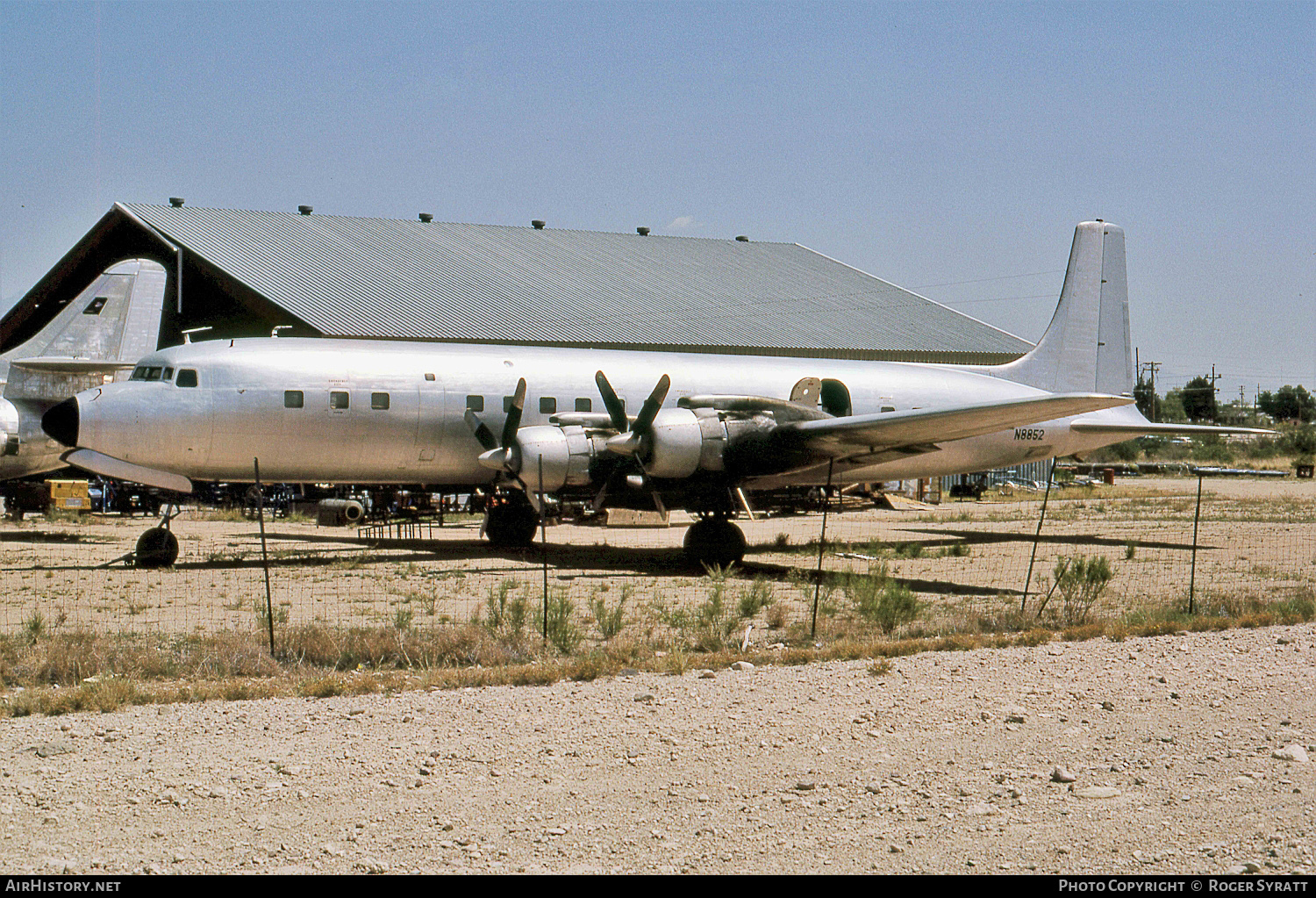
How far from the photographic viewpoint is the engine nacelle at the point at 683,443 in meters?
17.6

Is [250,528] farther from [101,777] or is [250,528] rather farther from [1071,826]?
[1071,826]

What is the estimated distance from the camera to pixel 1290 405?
117250 mm

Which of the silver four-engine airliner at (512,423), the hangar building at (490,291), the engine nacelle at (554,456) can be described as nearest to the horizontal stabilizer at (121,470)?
the silver four-engine airliner at (512,423)

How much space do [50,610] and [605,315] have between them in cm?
3213

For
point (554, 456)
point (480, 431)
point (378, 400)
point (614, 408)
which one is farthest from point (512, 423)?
point (378, 400)

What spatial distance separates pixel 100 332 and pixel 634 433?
15.1 m

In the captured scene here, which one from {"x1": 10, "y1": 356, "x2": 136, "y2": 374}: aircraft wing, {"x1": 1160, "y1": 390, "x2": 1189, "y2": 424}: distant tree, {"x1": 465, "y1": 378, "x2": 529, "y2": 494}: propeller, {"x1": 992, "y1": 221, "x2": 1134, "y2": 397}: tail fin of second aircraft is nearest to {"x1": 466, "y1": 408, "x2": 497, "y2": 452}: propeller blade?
{"x1": 465, "y1": 378, "x2": 529, "y2": 494}: propeller

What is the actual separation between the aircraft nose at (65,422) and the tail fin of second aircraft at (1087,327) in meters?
17.5

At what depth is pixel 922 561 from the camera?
20.2 metres

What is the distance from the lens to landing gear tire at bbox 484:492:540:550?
72.1ft

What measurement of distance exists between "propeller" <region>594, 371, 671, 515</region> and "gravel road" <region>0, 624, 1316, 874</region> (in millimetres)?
8418

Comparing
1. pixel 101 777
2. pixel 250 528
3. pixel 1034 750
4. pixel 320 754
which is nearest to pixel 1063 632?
pixel 1034 750

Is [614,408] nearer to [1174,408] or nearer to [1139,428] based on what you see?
[1139,428]
